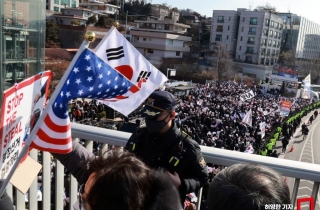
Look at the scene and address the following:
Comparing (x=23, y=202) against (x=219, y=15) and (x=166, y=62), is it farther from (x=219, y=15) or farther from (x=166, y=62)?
(x=219, y=15)

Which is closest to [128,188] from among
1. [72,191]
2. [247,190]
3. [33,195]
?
[247,190]

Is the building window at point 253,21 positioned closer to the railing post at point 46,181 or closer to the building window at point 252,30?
the building window at point 252,30

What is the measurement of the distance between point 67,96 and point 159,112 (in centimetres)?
87

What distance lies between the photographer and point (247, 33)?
53719 mm

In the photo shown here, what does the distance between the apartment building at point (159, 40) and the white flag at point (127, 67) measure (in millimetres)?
43317

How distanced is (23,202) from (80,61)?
4.31ft

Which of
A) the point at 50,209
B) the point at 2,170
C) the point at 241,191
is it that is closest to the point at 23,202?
the point at 50,209

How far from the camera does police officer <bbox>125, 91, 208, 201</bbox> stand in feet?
7.13

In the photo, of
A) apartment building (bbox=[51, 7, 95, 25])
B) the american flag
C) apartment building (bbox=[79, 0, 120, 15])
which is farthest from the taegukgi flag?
apartment building (bbox=[79, 0, 120, 15])

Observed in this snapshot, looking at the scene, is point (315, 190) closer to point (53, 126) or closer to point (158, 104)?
point (158, 104)

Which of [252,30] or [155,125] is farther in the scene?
[252,30]

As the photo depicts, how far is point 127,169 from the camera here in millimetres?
1275

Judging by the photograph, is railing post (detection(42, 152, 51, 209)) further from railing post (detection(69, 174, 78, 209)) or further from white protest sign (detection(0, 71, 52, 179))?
white protest sign (detection(0, 71, 52, 179))

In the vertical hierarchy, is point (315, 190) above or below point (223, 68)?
above
